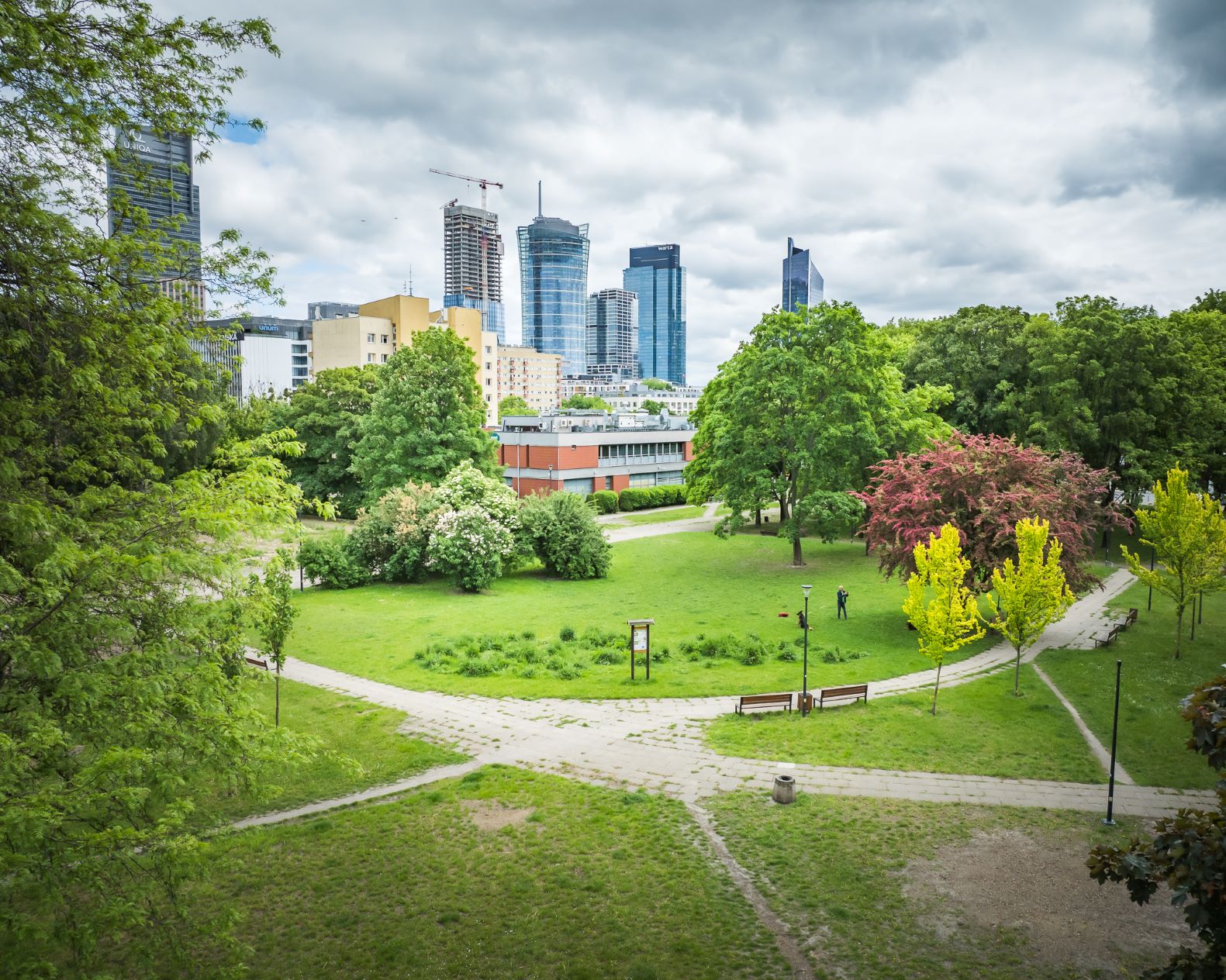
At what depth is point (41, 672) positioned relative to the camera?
6918mm

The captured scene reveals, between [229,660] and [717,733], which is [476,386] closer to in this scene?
[717,733]

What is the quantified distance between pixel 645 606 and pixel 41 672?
22496 millimetres

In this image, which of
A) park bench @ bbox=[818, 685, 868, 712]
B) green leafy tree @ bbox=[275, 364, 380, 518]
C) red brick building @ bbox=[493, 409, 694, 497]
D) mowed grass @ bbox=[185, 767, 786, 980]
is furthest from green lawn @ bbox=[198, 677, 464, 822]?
green leafy tree @ bbox=[275, 364, 380, 518]

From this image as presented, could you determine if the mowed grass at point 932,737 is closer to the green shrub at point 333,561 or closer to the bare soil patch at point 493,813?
the bare soil patch at point 493,813

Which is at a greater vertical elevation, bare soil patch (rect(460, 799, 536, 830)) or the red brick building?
the red brick building

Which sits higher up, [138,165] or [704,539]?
[138,165]

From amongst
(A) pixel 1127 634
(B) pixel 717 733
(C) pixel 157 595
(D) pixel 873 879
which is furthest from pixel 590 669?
Answer: (A) pixel 1127 634

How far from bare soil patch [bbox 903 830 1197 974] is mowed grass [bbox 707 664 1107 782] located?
299cm

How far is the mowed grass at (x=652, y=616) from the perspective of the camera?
66.1 ft

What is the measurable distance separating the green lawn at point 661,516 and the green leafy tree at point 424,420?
1329cm

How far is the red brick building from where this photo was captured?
5362 cm

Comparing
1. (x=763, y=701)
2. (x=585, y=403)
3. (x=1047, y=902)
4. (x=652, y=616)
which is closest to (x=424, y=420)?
(x=652, y=616)

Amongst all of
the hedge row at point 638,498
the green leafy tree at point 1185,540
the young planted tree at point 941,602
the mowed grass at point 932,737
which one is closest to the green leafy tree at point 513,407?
the hedge row at point 638,498

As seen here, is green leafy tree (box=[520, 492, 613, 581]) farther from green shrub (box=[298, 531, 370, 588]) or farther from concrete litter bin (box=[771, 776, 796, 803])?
concrete litter bin (box=[771, 776, 796, 803])
